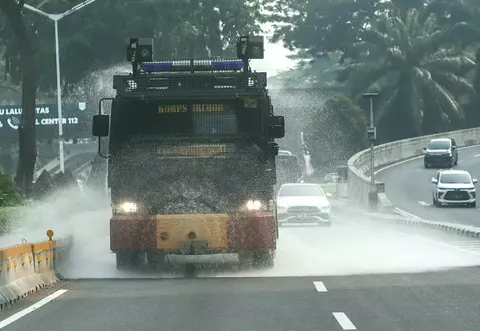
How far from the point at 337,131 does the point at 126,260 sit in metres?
87.1

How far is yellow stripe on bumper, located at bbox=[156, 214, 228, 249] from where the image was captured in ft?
66.7

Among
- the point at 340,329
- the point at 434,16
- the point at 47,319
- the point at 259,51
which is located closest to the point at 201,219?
the point at 259,51

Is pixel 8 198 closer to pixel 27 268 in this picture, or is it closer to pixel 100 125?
pixel 100 125

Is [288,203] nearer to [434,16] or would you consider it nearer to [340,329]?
[340,329]

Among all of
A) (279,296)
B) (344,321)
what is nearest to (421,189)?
(279,296)

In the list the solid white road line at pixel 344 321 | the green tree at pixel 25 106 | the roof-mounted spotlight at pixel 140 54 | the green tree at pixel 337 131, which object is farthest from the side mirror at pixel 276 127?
the green tree at pixel 337 131

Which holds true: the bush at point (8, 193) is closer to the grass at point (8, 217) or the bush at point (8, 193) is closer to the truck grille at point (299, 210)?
the grass at point (8, 217)

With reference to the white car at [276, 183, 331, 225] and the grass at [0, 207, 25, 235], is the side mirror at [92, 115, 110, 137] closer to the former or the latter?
the grass at [0, 207, 25, 235]

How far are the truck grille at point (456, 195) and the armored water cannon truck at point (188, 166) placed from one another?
4050 centimetres

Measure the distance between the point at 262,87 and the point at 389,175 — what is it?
64.7 meters

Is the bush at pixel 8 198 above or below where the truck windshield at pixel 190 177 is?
below

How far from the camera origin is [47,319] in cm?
1484

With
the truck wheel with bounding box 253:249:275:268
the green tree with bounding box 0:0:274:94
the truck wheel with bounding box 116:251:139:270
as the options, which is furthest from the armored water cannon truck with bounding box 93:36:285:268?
the green tree with bounding box 0:0:274:94

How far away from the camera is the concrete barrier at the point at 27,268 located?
1717cm
